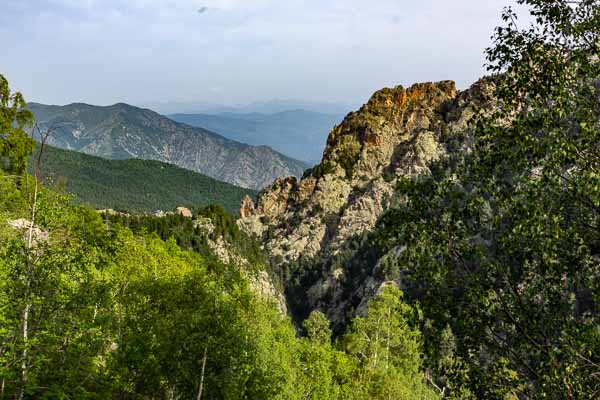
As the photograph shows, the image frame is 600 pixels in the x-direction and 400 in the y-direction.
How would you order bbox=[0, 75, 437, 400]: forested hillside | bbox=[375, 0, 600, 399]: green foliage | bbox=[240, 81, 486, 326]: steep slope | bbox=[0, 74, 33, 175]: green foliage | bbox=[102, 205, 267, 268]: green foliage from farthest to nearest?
bbox=[240, 81, 486, 326]: steep slope
bbox=[102, 205, 267, 268]: green foliage
bbox=[0, 74, 33, 175]: green foliage
bbox=[0, 75, 437, 400]: forested hillside
bbox=[375, 0, 600, 399]: green foliage

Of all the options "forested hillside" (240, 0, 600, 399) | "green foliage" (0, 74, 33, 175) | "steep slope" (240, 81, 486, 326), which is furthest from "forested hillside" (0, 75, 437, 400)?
"steep slope" (240, 81, 486, 326)

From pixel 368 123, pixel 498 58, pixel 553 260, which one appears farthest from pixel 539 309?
pixel 368 123

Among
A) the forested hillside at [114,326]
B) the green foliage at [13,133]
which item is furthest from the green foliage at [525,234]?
the green foliage at [13,133]

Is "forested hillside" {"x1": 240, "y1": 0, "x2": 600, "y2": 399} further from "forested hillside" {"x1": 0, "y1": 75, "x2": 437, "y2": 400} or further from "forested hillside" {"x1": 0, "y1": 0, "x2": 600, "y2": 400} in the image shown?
"forested hillside" {"x1": 0, "y1": 75, "x2": 437, "y2": 400}

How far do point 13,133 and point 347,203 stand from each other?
15046 centimetres

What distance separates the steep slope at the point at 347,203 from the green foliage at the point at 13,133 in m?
116

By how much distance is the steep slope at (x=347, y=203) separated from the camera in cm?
16488

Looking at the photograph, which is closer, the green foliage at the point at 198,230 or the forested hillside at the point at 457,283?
the forested hillside at the point at 457,283

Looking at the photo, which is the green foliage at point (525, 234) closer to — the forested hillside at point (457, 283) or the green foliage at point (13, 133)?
the forested hillside at point (457, 283)

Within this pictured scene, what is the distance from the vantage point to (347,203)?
191000 millimetres

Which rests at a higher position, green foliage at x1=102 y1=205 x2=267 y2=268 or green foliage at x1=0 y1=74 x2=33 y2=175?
green foliage at x1=0 y1=74 x2=33 y2=175

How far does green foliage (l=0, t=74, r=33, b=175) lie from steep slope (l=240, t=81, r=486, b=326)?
116428 mm

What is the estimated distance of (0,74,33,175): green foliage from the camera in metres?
47.4

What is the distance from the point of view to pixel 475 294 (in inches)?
535
